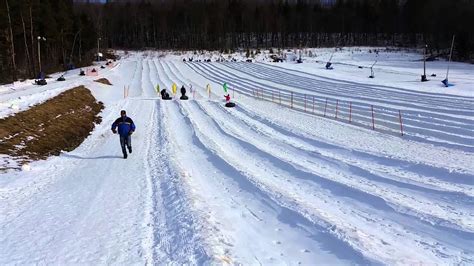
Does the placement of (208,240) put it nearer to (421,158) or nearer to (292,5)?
(421,158)

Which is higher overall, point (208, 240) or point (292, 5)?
point (292, 5)

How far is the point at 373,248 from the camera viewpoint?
7.42m

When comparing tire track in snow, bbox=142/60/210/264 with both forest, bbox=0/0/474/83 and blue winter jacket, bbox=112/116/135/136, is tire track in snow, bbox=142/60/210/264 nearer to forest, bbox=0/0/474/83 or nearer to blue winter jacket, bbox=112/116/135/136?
blue winter jacket, bbox=112/116/135/136

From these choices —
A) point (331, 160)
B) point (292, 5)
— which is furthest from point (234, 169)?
point (292, 5)

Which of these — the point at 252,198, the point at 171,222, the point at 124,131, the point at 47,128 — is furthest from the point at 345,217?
the point at 47,128

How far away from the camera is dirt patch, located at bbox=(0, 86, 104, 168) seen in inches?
677

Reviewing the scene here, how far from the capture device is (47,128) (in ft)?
70.2

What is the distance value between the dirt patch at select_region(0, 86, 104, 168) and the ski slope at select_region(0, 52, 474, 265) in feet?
3.15

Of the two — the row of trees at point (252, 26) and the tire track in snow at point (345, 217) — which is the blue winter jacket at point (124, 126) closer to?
the tire track in snow at point (345, 217)

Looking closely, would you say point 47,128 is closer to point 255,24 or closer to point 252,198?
point 252,198

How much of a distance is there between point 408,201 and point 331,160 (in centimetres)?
486

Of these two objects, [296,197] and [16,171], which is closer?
[296,197]

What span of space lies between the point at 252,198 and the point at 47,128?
45.5 ft

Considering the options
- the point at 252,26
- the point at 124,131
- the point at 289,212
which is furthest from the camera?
the point at 252,26
